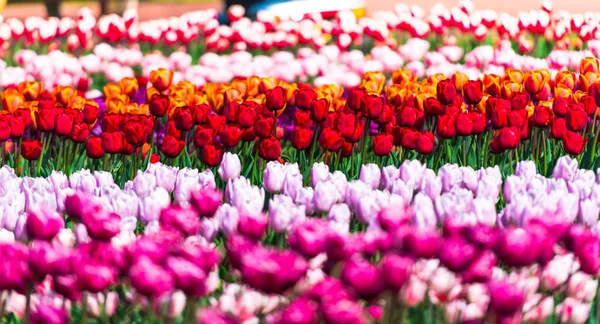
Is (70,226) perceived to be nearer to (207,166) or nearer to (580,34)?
(207,166)

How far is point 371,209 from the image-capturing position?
349cm

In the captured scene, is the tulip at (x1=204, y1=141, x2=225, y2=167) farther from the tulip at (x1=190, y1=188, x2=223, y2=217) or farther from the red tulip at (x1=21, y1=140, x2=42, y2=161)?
the tulip at (x1=190, y1=188, x2=223, y2=217)

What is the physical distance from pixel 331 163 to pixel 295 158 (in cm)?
21

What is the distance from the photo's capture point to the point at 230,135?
15.1 ft

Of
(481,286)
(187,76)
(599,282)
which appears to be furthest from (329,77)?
(481,286)

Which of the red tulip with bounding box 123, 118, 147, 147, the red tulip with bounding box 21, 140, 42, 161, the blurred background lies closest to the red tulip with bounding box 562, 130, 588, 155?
the red tulip with bounding box 123, 118, 147, 147

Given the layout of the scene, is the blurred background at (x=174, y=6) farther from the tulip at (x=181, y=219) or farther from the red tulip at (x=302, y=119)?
the tulip at (x=181, y=219)

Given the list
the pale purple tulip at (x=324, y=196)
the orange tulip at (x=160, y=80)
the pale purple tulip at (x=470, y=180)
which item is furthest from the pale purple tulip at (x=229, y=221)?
the orange tulip at (x=160, y=80)

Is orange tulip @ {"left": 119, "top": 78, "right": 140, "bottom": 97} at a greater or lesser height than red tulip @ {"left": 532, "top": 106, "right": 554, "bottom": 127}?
lesser

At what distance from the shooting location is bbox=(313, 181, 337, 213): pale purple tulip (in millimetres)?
3668

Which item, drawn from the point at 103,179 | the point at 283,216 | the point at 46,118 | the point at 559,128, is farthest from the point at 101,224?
the point at 559,128

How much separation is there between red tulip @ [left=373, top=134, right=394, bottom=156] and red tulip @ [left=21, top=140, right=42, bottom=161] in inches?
55.6

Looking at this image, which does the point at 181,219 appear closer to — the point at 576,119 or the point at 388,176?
the point at 388,176

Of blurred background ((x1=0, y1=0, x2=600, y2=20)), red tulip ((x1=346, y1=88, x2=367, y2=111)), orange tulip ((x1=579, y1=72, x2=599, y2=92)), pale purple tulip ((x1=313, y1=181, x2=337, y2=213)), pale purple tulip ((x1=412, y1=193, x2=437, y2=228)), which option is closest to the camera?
pale purple tulip ((x1=412, y1=193, x2=437, y2=228))
